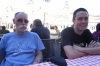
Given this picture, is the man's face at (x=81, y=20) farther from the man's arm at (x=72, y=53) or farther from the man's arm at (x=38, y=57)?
the man's arm at (x=38, y=57)

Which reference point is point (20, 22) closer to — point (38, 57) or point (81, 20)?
point (38, 57)

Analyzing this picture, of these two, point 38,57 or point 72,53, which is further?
point 38,57

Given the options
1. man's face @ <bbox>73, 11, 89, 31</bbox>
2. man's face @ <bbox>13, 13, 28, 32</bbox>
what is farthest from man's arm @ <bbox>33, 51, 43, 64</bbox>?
man's face @ <bbox>73, 11, 89, 31</bbox>

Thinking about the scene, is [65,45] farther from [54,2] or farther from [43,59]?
[54,2]

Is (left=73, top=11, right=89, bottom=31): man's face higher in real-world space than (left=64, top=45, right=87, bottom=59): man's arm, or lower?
higher

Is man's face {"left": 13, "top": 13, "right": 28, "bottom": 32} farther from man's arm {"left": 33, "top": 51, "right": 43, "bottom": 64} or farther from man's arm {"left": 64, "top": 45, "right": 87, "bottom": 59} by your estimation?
man's arm {"left": 64, "top": 45, "right": 87, "bottom": 59}

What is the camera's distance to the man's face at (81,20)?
170 cm

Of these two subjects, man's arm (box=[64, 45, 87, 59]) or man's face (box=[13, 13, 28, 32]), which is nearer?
man's arm (box=[64, 45, 87, 59])

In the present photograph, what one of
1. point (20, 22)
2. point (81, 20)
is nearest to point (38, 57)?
point (20, 22)

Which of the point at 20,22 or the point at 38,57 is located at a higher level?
the point at 20,22

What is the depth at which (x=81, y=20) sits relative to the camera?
5.68 feet

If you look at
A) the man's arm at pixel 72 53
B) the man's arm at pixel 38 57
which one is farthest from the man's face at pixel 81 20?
the man's arm at pixel 38 57

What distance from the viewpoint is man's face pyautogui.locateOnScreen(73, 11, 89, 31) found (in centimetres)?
170

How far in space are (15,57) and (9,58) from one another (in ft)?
Answer: 0.21
